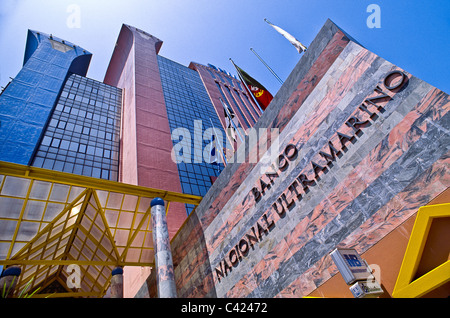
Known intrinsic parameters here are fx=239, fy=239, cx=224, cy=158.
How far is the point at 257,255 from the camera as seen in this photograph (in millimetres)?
9336

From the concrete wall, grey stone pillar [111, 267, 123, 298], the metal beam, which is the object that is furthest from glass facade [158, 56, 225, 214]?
the concrete wall

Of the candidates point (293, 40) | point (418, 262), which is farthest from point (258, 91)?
point (418, 262)

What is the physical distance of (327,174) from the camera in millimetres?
7738

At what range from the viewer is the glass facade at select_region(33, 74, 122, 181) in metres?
25.5

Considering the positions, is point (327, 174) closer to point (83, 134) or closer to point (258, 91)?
point (258, 91)

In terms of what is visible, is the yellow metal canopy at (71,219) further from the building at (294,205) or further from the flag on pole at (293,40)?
the flag on pole at (293,40)

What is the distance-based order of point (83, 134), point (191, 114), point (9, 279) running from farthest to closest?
point (191, 114)
point (83, 134)
point (9, 279)

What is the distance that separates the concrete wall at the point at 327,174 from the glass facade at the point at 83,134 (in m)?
21.3

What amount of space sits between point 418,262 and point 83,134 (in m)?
33.8

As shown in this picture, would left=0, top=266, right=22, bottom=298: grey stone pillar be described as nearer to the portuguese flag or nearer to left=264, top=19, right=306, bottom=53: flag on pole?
the portuguese flag
